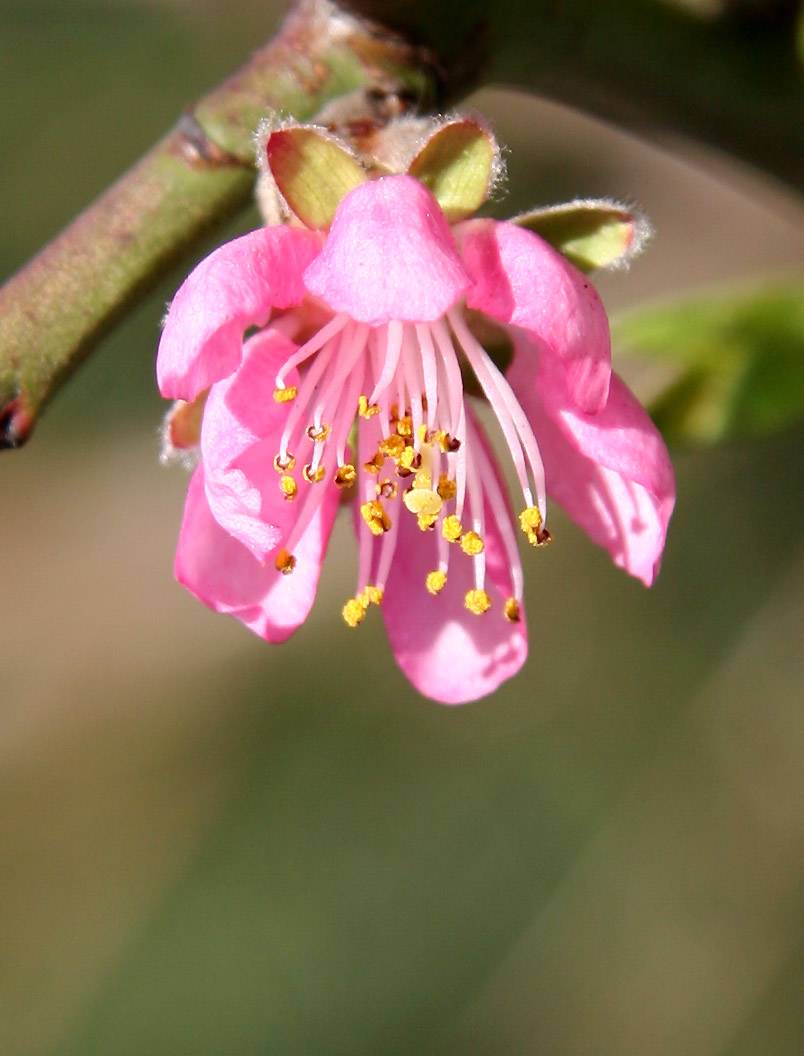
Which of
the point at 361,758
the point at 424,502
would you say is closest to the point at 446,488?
the point at 424,502

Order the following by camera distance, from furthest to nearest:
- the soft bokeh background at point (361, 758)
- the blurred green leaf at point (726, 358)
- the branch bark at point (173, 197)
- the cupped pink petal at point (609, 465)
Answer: the soft bokeh background at point (361, 758)
the blurred green leaf at point (726, 358)
the cupped pink petal at point (609, 465)
the branch bark at point (173, 197)

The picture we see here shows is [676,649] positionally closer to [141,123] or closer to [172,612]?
[172,612]

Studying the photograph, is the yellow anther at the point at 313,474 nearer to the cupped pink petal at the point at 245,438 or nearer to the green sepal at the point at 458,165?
the cupped pink petal at the point at 245,438

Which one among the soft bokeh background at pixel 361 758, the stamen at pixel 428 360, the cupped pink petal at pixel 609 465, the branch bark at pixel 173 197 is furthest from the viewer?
the soft bokeh background at pixel 361 758

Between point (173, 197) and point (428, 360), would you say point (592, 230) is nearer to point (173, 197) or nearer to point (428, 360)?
point (428, 360)

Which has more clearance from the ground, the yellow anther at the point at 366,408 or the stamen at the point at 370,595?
the yellow anther at the point at 366,408

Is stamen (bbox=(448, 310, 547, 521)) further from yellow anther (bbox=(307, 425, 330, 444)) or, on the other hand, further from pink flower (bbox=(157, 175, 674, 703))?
yellow anther (bbox=(307, 425, 330, 444))

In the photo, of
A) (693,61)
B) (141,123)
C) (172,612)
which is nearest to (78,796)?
(172,612)

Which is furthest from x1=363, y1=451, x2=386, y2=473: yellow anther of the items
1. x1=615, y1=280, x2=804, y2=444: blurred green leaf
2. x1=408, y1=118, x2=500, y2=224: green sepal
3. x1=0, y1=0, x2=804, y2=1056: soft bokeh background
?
x1=0, y1=0, x2=804, y2=1056: soft bokeh background

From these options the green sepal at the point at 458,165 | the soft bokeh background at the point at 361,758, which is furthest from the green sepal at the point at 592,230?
the soft bokeh background at the point at 361,758
